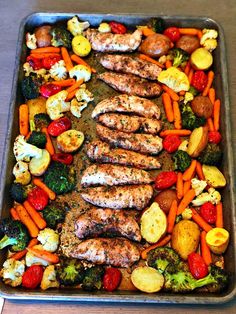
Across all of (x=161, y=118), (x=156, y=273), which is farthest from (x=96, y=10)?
(x=156, y=273)

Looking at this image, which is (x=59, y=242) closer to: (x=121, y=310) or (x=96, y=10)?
(x=121, y=310)

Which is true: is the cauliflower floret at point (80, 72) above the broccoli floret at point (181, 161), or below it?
above

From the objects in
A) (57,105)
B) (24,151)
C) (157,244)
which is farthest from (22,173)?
(157,244)

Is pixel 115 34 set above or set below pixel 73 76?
above

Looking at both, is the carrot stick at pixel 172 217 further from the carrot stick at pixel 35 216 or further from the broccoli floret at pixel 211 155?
the carrot stick at pixel 35 216

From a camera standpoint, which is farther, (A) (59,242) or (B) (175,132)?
(B) (175,132)

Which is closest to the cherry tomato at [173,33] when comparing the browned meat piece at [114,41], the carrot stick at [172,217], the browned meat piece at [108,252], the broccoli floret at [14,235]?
the browned meat piece at [114,41]
